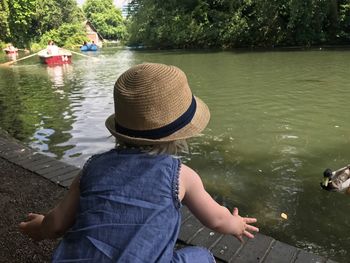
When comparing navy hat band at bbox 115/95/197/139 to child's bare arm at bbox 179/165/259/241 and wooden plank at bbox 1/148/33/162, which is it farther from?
wooden plank at bbox 1/148/33/162

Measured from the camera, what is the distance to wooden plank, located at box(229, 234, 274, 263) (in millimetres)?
2859

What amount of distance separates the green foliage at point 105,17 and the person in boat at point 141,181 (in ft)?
351

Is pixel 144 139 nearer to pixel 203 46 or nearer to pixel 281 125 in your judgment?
pixel 281 125

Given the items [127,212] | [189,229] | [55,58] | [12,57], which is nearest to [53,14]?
[12,57]

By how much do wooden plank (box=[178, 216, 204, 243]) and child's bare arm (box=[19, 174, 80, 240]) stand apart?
136cm

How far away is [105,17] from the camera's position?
355 ft

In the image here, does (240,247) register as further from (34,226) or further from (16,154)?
(16,154)

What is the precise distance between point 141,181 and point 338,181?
12.3 feet

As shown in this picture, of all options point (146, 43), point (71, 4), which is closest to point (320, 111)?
point (146, 43)

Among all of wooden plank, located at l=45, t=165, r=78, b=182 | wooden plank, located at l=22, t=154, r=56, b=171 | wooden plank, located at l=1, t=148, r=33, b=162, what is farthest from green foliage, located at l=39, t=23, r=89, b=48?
wooden plank, located at l=45, t=165, r=78, b=182

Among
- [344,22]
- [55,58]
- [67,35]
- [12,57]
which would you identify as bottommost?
[67,35]

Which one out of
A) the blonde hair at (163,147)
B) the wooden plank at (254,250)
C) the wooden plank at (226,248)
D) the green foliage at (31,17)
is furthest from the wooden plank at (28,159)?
the green foliage at (31,17)

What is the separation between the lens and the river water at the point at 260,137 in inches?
179

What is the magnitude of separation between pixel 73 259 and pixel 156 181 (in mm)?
417
